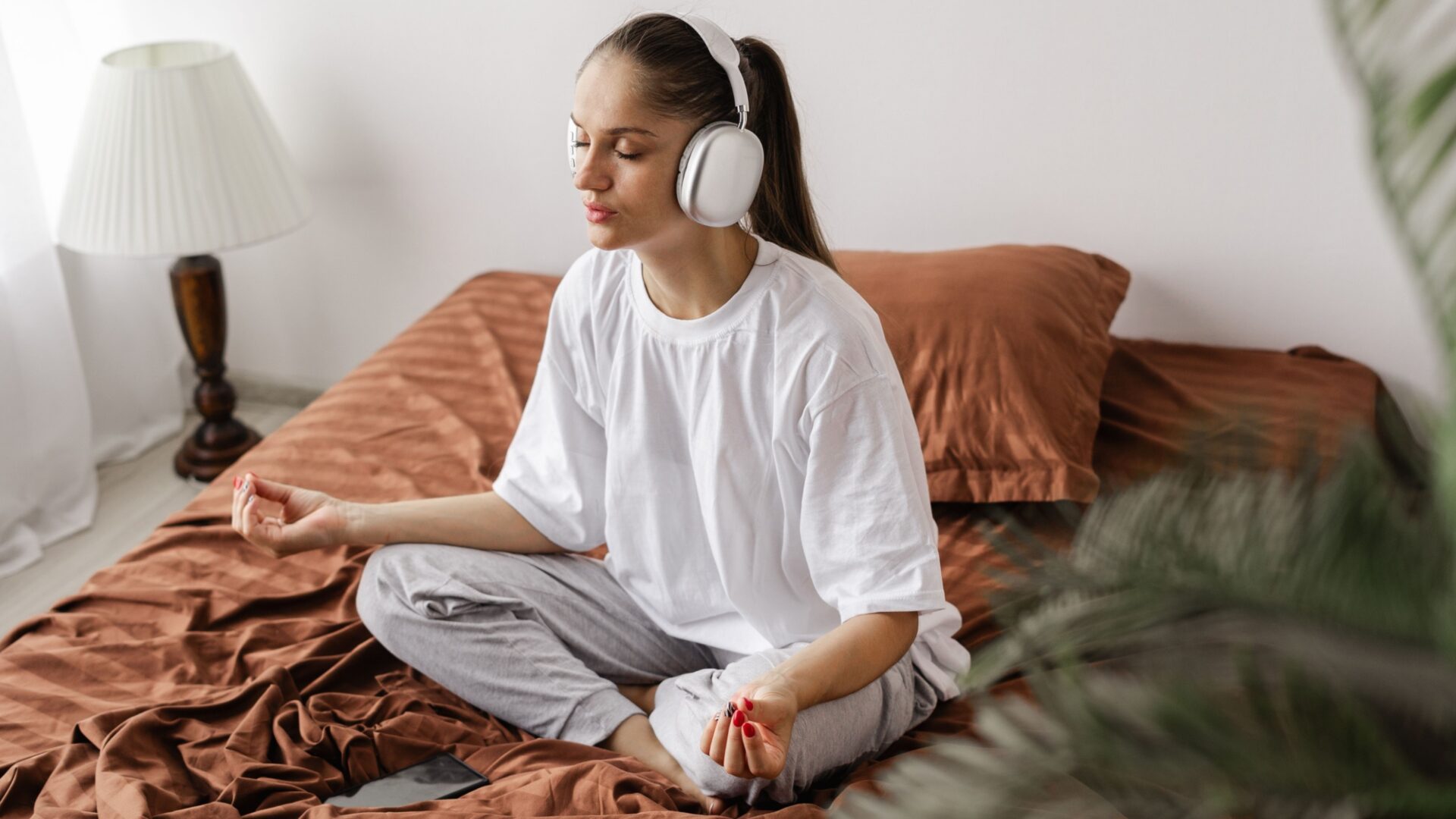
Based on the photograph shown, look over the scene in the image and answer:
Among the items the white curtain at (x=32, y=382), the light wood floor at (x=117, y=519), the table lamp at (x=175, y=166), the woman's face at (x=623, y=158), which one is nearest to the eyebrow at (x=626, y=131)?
the woman's face at (x=623, y=158)

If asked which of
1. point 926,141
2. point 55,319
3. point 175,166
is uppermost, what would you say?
point 926,141

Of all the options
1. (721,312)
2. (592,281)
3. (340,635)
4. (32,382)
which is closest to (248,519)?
(340,635)

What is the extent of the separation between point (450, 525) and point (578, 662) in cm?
22

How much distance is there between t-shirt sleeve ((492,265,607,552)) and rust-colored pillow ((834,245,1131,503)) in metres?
0.48

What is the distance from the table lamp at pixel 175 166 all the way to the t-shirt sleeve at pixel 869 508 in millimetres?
1430

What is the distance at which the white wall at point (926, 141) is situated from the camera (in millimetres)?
1914

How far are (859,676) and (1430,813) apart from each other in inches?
26.0

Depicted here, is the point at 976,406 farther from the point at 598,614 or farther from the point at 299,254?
the point at 299,254

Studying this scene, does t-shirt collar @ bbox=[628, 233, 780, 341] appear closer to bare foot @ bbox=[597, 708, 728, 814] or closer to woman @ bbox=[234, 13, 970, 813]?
woman @ bbox=[234, 13, 970, 813]

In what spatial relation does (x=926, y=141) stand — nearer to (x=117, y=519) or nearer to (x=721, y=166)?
(x=721, y=166)

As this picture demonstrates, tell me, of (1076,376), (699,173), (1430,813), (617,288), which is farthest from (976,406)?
(1430,813)

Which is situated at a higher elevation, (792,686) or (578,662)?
(792,686)

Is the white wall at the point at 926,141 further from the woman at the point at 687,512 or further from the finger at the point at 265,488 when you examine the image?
the finger at the point at 265,488

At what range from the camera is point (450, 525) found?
1.48 meters
